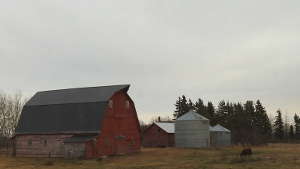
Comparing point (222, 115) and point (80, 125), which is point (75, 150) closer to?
point (80, 125)

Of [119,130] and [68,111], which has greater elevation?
[68,111]

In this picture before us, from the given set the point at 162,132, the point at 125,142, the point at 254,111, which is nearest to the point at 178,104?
the point at 254,111

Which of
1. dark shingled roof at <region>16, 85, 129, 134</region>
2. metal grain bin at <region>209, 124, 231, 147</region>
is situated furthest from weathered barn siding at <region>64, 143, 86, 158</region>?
metal grain bin at <region>209, 124, 231, 147</region>

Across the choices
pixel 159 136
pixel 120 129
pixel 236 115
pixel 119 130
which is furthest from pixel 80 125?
pixel 236 115

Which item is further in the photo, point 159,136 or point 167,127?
point 167,127

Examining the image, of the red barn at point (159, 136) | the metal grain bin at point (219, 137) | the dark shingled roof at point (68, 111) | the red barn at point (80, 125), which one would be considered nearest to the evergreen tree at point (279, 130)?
the metal grain bin at point (219, 137)

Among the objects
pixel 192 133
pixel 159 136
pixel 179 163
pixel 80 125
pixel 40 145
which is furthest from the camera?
pixel 159 136

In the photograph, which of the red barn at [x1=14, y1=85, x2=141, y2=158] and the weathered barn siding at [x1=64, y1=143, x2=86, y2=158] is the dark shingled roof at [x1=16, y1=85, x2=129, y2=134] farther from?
the weathered barn siding at [x1=64, y1=143, x2=86, y2=158]

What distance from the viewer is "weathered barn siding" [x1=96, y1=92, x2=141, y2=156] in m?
42.8

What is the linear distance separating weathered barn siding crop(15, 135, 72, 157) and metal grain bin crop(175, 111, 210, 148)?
2202cm

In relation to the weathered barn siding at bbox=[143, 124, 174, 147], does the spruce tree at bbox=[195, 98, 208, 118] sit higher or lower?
higher

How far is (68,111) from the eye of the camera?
45.0m

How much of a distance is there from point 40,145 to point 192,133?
24114 millimetres

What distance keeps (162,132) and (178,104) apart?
135 ft
